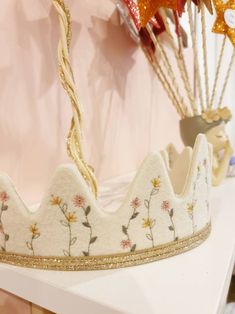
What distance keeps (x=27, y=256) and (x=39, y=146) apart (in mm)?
225

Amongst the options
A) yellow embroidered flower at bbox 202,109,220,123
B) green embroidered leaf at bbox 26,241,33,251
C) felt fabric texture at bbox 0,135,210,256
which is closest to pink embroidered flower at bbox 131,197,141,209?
felt fabric texture at bbox 0,135,210,256

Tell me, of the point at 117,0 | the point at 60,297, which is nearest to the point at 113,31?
the point at 117,0

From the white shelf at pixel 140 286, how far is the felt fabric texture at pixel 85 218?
22 millimetres

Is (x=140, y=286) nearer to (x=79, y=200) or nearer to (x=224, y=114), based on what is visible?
(x=79, y=200)

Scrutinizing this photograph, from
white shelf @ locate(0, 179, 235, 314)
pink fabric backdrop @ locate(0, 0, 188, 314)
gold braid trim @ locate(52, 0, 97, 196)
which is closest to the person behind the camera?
white shelf @ locate(0, 179, 235, 314)

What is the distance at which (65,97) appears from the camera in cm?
57

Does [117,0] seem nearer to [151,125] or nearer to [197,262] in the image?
[151,125]

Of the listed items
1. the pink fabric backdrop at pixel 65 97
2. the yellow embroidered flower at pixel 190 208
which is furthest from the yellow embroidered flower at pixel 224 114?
the yellow embroidered flower at pixel 190 208

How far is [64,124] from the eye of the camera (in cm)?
57

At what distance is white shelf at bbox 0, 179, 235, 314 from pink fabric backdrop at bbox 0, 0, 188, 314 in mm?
46

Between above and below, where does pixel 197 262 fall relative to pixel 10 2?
below

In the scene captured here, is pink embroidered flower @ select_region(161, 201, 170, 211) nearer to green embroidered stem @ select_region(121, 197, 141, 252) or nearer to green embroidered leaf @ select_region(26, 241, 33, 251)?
green embroidered stem @ select_region(121, 197, 141, 252)

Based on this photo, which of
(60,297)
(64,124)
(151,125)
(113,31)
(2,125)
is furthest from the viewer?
(151,125)

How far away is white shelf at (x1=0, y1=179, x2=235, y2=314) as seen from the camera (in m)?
0.26
